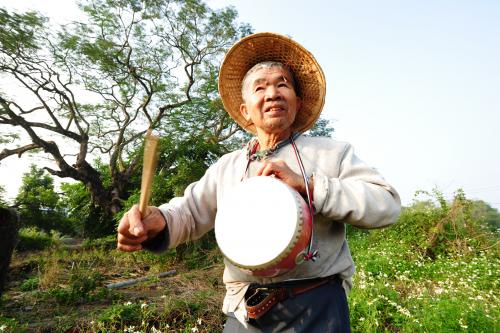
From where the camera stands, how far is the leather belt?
46.4 inches

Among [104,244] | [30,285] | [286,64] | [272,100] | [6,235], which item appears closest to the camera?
[272,100]

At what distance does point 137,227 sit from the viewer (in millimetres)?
1125

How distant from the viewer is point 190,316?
10.8ft

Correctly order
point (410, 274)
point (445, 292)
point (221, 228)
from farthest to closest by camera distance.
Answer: point (410, 274) → point (445, 292) → point (221, 228)

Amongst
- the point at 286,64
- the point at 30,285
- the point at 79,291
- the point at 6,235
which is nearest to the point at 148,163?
the point at 286,64

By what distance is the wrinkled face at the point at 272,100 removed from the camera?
55.7 inches

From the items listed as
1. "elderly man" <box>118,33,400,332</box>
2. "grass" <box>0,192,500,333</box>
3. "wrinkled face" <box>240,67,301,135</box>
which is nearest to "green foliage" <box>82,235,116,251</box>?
"grass" <box>0,192,500,333</box>

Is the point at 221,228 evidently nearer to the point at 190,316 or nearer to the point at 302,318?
the point at 302,318

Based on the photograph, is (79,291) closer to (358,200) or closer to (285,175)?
(285,175)

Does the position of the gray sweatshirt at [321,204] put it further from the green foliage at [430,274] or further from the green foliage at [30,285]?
the green foliage at [30,285]

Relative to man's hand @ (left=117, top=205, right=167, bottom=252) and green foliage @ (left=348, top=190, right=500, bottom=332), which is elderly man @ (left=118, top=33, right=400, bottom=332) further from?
green foliage @ (left=348, top=190, right=500, bottom=332)

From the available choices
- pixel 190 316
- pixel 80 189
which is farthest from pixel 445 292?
pixel 80 189

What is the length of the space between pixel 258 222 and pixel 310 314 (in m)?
0.41

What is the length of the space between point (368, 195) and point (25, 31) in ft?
43.1
